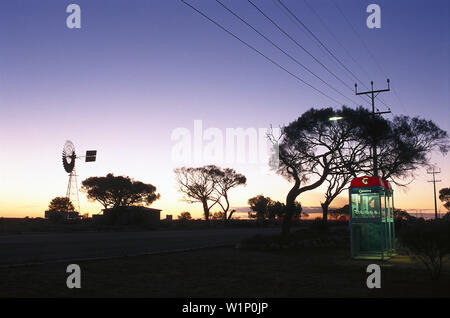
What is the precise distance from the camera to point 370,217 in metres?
14.2

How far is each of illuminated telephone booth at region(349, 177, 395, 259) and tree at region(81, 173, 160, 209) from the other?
5943 centimetres

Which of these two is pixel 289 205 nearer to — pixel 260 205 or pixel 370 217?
pixel 370 217

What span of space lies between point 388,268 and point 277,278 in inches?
153

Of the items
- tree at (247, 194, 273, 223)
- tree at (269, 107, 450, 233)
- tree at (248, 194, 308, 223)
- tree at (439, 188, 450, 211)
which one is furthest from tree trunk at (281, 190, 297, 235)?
tree at (439, 188, 450, 211)

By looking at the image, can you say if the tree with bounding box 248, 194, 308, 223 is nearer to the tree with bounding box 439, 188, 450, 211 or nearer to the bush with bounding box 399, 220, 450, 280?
the tree with bounding box 439, 188, 450, 211

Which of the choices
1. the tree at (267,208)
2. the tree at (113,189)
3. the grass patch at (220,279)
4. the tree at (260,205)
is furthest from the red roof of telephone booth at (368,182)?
the tree at (260,205)

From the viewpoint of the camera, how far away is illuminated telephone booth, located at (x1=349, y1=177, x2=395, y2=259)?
46.7 ft

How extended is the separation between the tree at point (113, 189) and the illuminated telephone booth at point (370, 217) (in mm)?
59429

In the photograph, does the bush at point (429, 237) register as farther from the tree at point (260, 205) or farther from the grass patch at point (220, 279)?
the tree at point (260, 205)

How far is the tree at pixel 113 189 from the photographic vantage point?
71.8m

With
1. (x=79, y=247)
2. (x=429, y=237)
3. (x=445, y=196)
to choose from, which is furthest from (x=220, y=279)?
(x=445, y=196)

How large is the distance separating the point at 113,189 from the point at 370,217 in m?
63.1

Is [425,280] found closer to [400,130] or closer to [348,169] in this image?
[348,169]

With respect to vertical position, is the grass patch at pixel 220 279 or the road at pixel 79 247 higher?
the grass patch at pixel 220 279
